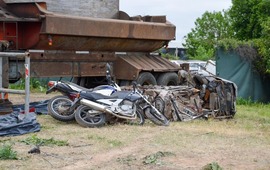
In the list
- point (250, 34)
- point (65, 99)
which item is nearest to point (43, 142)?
point (65, 99)

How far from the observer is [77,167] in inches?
277

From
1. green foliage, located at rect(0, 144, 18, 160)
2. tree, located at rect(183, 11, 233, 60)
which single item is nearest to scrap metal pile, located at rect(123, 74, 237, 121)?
green foliage, located at rect(0, 144, 18, 160)

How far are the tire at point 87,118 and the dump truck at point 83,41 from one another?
2.12 metres

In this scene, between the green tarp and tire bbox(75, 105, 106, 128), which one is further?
the green tarp

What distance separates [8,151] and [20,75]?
222 inches

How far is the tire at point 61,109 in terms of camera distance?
11.0 meters

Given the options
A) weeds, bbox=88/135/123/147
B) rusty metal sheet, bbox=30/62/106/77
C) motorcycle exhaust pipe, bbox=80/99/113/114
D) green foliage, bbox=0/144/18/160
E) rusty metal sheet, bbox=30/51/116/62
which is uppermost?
rusty metal sheet, bbox=30/51/116/62

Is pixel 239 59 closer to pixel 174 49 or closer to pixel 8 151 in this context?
pixel 8 151

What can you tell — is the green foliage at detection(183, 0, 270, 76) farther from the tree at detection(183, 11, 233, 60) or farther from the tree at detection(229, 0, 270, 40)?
the tree at detection(183, 11, 233, 60)

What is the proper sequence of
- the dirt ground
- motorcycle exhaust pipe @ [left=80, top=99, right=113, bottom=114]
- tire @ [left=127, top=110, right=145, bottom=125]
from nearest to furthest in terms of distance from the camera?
1. the dirt ground
2. motorcycle exhaust pipe @ [left=80, top=99, right=113, bottom=114]
3. tire @ [left=127, top=110, right=145, bottom=125]

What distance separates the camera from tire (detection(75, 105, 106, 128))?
420 inches

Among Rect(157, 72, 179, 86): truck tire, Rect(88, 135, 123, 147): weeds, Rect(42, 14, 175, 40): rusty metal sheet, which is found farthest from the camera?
Rect(157, 72, 179, 86): truck tire

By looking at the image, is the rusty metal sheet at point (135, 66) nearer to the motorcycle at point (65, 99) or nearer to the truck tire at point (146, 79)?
the truck tire at point (146, 79)

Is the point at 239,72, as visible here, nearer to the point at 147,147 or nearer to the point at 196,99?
the point at 196,99
